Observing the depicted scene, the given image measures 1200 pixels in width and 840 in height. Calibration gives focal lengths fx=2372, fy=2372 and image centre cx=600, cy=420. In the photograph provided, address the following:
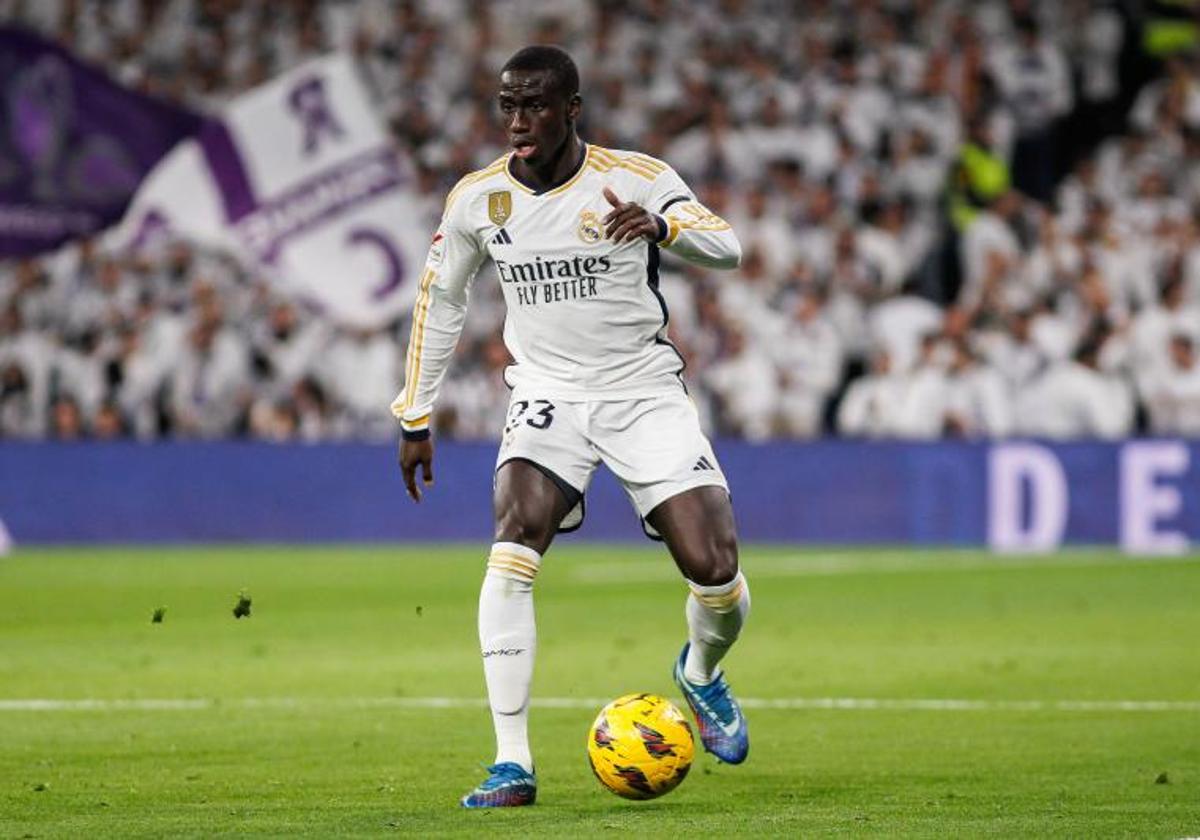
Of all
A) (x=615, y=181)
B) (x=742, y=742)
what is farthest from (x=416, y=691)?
(x=615, y=181)

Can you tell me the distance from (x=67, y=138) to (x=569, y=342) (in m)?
14.6

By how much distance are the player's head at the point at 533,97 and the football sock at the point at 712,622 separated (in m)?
1.71

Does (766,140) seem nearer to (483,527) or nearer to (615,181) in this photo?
(483,527)

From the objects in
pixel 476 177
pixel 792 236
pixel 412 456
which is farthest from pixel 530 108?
pixel 792 236

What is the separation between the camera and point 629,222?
7.97 meters

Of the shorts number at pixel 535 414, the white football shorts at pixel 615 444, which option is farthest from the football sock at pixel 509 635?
the shorts number at pixel 535 414

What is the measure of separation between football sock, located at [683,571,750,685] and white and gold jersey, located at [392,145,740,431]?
2.51 ft

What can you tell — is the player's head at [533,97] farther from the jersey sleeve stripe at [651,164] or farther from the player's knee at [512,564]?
the player's knee at [512,564]

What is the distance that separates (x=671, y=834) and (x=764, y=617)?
9.35 m

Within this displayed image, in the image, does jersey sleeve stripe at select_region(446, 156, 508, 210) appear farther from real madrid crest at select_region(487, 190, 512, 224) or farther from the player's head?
the player's head

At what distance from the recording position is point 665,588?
62.3 ft

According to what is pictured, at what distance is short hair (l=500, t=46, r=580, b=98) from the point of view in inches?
326

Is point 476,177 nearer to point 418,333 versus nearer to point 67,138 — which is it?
point 418,333

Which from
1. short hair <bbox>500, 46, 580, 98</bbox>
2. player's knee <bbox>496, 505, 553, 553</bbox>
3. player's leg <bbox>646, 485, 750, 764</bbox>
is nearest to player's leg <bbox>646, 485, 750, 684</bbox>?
player's leg <bbox>646, 485, 750, 764</bbox>
